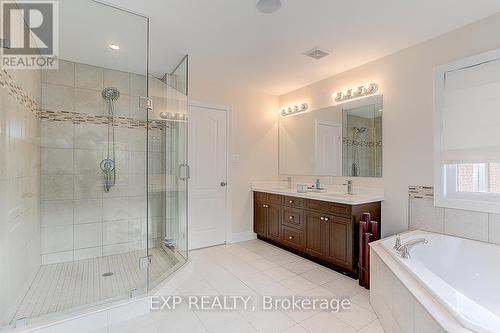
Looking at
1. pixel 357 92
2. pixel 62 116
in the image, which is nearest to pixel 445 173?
pixel 357 92

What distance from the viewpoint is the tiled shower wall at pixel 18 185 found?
6.07 ft

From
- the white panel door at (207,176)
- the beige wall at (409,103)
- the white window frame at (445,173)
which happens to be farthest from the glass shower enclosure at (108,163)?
the white window frame at (445,173)

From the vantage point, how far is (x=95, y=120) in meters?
3.13

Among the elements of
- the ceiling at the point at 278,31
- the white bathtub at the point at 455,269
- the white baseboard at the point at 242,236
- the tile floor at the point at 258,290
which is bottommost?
the tile floor at the point at 258,290

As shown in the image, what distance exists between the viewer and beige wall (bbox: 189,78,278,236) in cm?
387

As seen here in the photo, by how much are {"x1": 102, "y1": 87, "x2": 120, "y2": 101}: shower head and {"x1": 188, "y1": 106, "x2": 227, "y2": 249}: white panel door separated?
924 millimetres

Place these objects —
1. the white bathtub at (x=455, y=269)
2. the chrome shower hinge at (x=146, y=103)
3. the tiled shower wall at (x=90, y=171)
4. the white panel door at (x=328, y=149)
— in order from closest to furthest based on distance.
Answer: the white bathtub at (x=455, y=269) → the chrome shower hinge at (x=146, y=103) → the tiled shower wall at (x=90, y=171) → the white panel door at (x=328, y=149)

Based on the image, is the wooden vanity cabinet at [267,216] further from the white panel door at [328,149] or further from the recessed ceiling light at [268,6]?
the recessed ceiling light at [268,6]

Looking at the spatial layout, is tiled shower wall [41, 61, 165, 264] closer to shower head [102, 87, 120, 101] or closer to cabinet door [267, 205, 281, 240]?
shower head [102, 87, 120, 101]

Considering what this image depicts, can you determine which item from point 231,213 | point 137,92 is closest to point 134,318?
point 231,213

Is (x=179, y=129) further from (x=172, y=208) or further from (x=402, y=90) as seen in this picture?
(x=402, y=90)

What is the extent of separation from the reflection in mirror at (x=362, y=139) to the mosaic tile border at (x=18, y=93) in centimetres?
336

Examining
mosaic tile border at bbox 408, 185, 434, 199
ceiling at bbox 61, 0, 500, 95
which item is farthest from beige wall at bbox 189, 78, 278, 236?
mosaic tile border at bbox 408, 185, 434, 199

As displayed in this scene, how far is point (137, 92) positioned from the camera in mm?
3092
